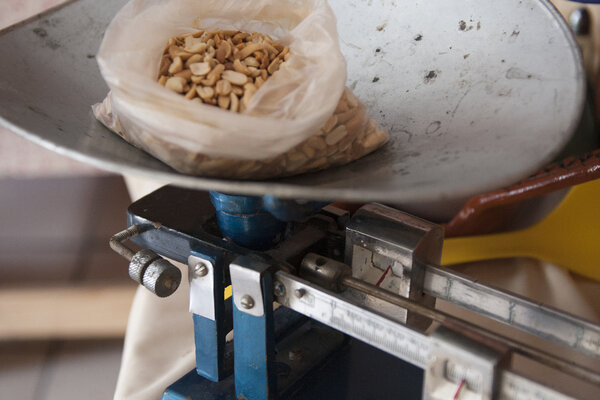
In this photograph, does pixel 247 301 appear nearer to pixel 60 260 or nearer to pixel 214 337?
pixel 214 337

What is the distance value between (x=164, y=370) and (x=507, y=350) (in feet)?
2.34

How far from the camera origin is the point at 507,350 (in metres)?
0.67

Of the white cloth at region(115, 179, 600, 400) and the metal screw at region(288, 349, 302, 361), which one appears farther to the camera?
the white cloth at region(115, 179, 600, 400)

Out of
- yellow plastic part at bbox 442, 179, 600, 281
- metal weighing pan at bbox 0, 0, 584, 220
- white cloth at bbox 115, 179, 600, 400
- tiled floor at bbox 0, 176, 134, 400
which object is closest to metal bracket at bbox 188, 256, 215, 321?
metal weighing pan at bbox 0, 0, 584, 220

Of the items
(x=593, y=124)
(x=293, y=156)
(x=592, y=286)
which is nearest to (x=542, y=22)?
(x=293, y=156)

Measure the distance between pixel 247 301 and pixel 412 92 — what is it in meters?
0.37

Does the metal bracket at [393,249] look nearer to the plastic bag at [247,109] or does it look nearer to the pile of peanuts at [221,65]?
the plastic bag at [247,109]

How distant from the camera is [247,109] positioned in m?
0.71

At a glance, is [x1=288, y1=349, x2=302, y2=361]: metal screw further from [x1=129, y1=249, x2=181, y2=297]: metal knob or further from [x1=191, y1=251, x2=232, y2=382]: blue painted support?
[x1=129, y1=249, x2=181, y2=297]: metal knob

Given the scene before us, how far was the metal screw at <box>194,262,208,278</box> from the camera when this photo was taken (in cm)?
83

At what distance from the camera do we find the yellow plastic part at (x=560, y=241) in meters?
1.36

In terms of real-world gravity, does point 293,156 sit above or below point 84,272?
above

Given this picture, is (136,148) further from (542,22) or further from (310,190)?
(542,22)

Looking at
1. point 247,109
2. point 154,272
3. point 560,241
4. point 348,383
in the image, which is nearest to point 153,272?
point 154,272
